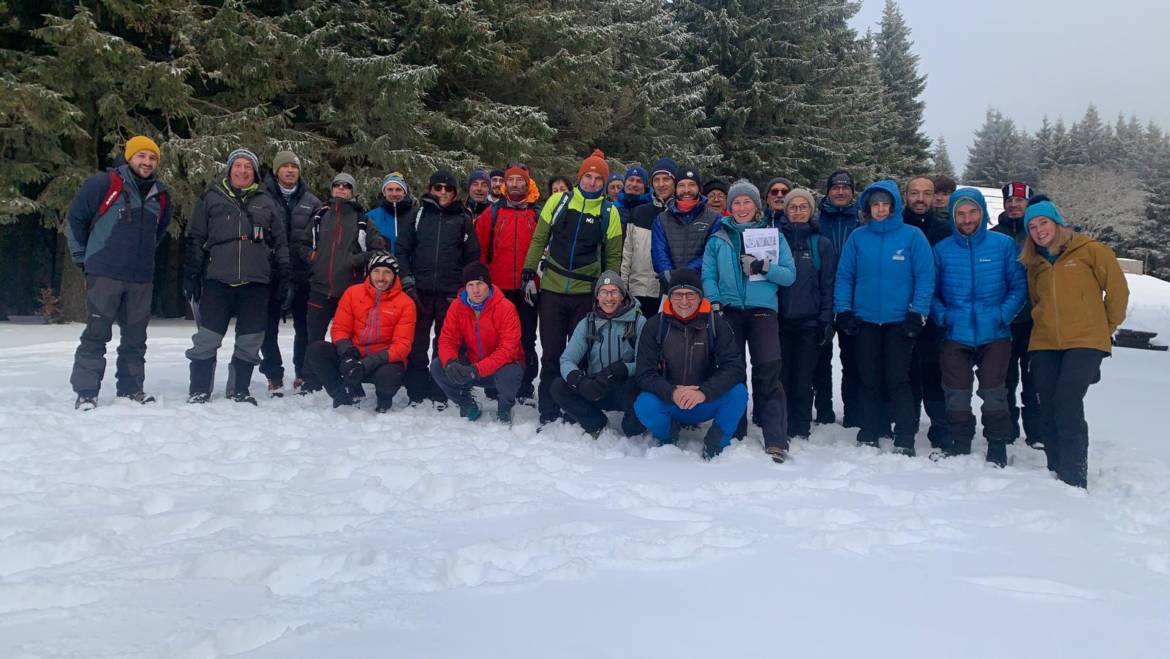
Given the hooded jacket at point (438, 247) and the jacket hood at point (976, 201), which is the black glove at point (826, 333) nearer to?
the jacket hood at point (976, 201)

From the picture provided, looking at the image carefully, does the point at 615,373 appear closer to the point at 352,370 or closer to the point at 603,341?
the point at 603,341

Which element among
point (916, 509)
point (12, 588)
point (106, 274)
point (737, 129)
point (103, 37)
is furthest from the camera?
point (737, 129)

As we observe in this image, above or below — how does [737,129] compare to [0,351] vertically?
above

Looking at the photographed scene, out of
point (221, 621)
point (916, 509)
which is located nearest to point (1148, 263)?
point (916, 509)

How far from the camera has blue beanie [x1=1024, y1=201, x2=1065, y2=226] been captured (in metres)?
4.87

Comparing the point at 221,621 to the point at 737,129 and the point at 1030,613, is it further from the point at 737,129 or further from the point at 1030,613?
the point at 737,129

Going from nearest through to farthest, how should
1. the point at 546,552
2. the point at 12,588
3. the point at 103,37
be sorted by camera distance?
the point at 12,588, the point at 546,552, the point at 103,37

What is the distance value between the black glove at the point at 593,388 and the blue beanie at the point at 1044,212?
3047 millimetres

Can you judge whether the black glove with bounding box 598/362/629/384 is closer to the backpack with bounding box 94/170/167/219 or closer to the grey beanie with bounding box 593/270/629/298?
the grey beanie with bounding box 593/270/629/298

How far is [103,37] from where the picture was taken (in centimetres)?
1050

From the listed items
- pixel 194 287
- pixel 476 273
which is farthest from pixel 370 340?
pixel 194 287

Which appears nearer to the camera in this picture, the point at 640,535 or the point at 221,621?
the point at 221,621

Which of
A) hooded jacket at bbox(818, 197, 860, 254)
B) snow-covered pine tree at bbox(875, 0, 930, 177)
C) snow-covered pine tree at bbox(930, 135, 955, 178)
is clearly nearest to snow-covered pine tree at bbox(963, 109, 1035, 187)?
snow-covered pine tree at bbox(930, 135, 955, 178)

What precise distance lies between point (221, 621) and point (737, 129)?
20842 millimetres
